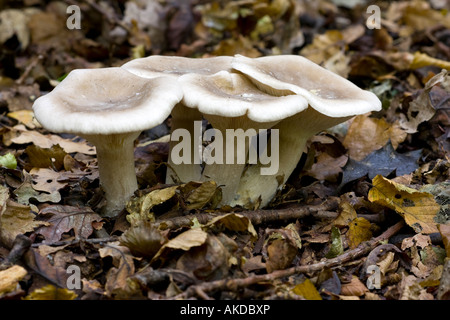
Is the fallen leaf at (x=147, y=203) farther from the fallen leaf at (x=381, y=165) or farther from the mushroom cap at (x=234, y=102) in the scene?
the fallen leaf at (x=381, y=165)

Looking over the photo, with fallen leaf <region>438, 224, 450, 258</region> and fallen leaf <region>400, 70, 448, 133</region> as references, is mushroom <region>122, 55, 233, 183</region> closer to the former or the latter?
fallen leaf <region>438, 224, 450, 258</region>

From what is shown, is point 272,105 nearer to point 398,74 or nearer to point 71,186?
Result: point 71,186

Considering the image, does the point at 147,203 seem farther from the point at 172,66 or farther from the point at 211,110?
the point at 172,66

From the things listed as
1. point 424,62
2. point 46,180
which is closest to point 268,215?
point 46,180

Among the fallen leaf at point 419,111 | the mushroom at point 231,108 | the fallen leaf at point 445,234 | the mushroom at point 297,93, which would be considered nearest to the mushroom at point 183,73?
the mushroom at point 231,108

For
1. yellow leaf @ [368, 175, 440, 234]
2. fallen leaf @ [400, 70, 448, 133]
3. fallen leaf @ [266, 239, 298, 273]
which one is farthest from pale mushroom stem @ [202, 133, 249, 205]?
fallen leaf @ [400, 70, 448, 133]
